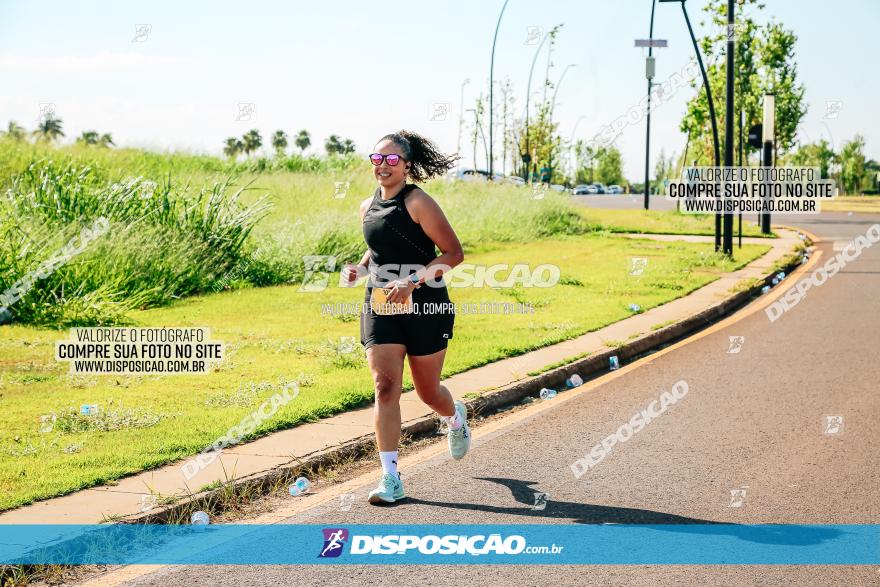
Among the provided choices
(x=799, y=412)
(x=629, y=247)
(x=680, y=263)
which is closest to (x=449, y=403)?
(x=799, y=412)

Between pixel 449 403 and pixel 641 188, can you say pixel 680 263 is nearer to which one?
pixel 449 403

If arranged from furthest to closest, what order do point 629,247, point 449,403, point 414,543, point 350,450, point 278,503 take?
point 629,247
point 350,450
point 449,403
point 278,503
point 414,543

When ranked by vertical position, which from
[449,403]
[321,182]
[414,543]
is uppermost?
[321,182]

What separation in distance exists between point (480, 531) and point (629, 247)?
1884 cm

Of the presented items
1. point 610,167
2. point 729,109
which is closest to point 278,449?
point 729,109

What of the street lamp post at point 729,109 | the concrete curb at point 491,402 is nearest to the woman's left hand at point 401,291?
the concrete curb at point 491,402

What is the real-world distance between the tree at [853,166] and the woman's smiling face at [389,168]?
7473 centimetres

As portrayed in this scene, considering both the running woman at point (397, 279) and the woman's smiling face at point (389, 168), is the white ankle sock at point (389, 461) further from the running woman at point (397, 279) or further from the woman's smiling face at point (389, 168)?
the woman's smiling face at point (389, 168)

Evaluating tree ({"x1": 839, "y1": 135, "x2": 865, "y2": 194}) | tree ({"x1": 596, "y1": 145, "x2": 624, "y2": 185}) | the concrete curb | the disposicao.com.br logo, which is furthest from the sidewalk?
tree ({"x1": 596, "y1": 145, "x2": 624, "y2": 185})

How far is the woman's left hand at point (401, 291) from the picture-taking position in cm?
568

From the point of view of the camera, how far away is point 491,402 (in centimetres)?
856

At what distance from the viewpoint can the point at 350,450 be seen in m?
6.96

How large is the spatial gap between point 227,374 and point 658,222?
24646 mm

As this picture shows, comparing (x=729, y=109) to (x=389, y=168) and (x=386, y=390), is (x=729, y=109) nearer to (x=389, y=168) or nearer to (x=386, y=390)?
(x=389, y=168)
